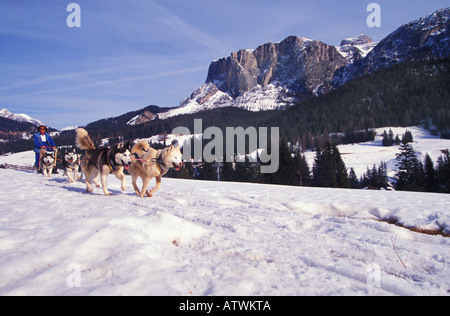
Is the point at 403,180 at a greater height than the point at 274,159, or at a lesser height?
lesser

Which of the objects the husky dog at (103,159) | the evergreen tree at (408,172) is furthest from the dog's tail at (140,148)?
the evergreen tree at (408,172)

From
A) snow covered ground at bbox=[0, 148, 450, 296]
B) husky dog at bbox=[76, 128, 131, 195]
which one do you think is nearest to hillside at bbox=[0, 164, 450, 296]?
snow covered ground at bbox=[0, 148, 450, 296]

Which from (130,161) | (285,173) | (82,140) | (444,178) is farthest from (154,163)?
(444,178)

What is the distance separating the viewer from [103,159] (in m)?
9.62

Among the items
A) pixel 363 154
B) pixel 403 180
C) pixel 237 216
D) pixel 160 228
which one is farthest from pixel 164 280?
pixel 363 154

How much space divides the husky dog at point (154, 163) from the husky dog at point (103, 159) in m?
0.55

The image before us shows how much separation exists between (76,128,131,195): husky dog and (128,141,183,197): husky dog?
55cm

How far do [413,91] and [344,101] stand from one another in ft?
130

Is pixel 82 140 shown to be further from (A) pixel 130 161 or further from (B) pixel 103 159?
(A) pixel 130 161

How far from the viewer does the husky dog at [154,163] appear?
30.1ft

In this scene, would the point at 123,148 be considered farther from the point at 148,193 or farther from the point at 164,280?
the point at 164,280

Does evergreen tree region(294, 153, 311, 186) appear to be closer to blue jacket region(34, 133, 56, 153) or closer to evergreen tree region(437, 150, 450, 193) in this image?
evergreen tree region(437, 150, 450, 193)

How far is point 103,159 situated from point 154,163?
1981mm
